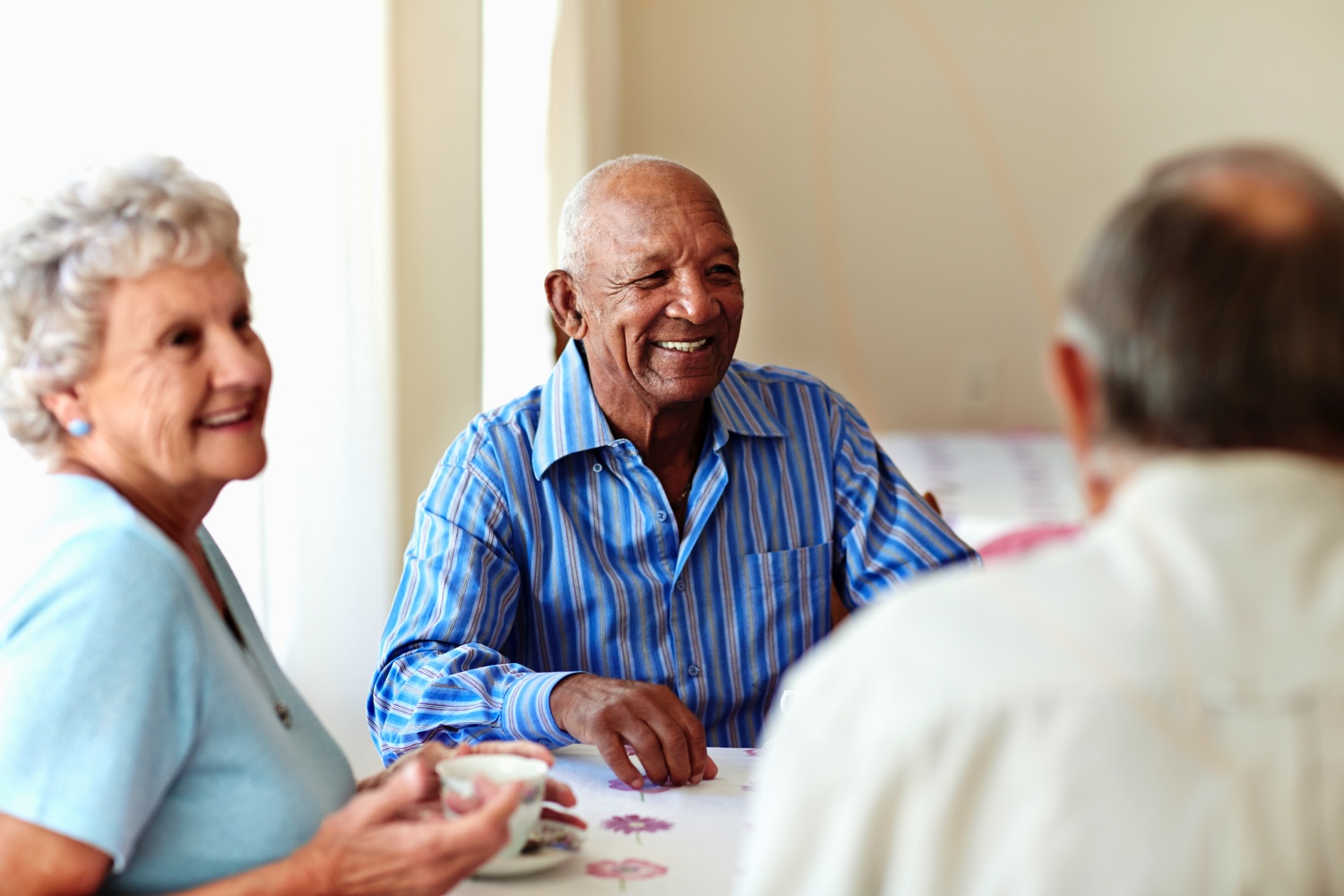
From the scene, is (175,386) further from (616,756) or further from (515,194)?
(515,194)

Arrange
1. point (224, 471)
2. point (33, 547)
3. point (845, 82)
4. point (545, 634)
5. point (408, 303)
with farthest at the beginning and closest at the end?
point (845, 82), point (408, 303), point (545, 634), point (224, 471), point (33, 547)

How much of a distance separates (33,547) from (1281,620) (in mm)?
688

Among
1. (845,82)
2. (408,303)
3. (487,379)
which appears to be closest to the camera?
(408,303)

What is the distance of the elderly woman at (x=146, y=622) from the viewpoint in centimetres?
74

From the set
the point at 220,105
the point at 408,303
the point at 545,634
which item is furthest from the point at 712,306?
the point at 408,303

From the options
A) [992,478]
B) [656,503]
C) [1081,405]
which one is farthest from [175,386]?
[992,478]

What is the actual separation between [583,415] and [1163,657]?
0.98 meters

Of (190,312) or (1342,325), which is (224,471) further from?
(1342,325)

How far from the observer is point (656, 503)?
4.80 ft

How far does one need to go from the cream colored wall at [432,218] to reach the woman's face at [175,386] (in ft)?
3.59

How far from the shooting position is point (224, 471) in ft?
2.96

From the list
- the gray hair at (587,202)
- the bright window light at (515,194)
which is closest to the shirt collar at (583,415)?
the gray hair at (587,202)

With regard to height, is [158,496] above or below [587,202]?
below

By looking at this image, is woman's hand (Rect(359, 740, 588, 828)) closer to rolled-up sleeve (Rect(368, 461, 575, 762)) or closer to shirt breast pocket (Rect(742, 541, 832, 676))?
rolled-up sleeve (Rect(368, 461, 575, 762))
